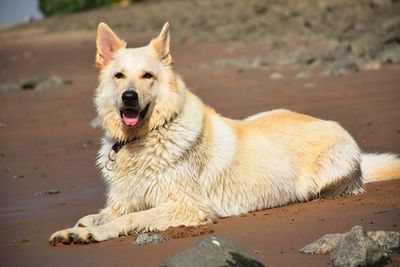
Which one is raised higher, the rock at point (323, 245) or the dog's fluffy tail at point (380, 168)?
the rock at point (323, 245)

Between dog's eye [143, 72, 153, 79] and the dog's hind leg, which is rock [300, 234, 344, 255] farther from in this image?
dog's eye [143, 72, 153, 79]

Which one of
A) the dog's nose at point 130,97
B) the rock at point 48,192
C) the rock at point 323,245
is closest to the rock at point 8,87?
the rock at point 48,192

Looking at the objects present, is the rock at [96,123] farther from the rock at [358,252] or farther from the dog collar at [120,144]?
the rock at [358,252]

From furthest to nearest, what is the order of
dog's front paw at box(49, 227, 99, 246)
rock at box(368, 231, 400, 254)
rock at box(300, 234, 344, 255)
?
dog's front paw at box(49, 227, 99, 246) → rock at box(300, 234, 344, 255) → rock at box(368, 231, 400, 254)

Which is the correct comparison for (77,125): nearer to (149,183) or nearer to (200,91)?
(200,91)

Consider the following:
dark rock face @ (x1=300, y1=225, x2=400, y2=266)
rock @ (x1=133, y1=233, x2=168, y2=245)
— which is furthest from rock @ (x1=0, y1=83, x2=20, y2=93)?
dark rock face @ (x1=300, y1=225, x2=400, y2=266)

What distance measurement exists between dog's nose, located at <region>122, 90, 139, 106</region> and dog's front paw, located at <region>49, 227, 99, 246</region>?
115cm

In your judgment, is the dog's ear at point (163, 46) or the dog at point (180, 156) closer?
the dog at point (180, 156)

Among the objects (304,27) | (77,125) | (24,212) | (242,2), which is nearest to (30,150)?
(77,125)

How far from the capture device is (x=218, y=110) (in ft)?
52.3

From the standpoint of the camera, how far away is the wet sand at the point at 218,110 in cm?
703

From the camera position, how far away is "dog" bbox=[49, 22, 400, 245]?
7.99 m

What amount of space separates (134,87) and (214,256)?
2.50 metres

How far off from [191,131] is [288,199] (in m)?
1.13
